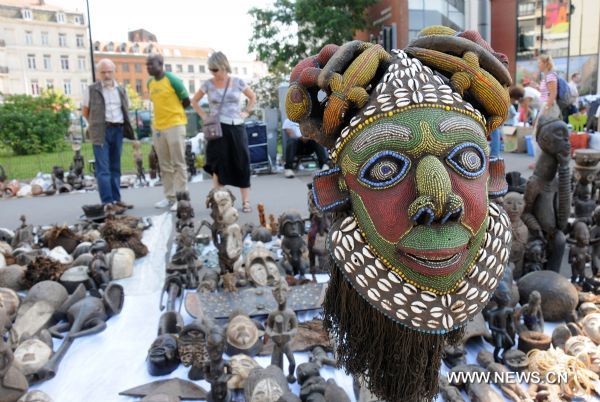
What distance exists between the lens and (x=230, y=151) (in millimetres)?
4727

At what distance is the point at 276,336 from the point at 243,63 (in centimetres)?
6028

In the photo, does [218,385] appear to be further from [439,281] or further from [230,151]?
Answer: [230,151]

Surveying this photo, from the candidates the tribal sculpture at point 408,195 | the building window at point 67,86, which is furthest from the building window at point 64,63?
the tribal sculpture at point 408,195

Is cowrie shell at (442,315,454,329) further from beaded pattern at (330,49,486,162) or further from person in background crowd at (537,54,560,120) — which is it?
person in background crowd at (537,54,560,120)

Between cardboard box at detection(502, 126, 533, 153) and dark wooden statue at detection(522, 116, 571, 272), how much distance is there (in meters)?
7.11

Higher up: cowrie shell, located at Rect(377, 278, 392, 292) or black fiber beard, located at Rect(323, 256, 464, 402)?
cowrie shell, located at Rect(377, 278, 392, 292)

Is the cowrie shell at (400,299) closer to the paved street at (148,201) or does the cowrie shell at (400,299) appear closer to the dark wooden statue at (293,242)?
the dark wooden statue at (293,242)

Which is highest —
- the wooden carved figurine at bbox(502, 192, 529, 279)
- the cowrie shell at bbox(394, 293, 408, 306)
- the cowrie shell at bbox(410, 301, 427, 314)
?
the cowrie shell at bbox(394, 293, 408, 306)

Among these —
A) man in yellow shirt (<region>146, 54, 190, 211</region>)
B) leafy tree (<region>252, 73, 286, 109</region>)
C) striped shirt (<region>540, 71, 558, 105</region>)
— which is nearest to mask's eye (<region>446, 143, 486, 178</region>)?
man in yellow shirt (<region>146, 54, 190, 211</region>)

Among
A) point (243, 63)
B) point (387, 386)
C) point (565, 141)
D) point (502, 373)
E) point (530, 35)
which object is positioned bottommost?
point (502, 373)

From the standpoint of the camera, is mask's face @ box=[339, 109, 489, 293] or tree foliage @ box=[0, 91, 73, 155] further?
tree foliage @ box=[0, 91, 73, 155]

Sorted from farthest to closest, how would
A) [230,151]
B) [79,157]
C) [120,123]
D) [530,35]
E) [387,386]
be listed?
[530,35]
[79,157]
[120,123]
[230,151]
[387,386]

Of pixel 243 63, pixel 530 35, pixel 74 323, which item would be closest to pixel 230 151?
pixel 74 323

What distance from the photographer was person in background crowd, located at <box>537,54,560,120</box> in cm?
535
